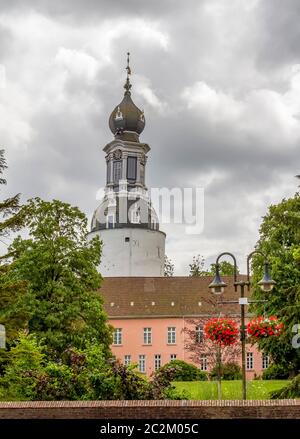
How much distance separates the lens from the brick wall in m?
12.9

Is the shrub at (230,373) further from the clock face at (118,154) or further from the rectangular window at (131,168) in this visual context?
the clock face at (118,154)

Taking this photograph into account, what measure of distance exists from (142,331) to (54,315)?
28067mm

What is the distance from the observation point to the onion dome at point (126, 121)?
80.6 m

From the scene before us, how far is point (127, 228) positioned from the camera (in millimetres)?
72500

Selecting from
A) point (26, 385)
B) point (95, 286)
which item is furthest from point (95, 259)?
point (26, 385)

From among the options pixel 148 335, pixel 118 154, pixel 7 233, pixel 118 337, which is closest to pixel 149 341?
pixel 148 335

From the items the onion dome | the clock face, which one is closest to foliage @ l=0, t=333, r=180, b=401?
the clock face

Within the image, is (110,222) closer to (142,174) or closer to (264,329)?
(142,174)

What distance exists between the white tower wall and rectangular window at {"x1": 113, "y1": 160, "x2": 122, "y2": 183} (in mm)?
8540

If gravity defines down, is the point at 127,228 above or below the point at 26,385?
above

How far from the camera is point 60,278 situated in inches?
1463

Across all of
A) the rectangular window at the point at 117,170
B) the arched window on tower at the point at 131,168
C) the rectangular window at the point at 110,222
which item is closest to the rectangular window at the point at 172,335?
the rectangular window at the point at 110,222

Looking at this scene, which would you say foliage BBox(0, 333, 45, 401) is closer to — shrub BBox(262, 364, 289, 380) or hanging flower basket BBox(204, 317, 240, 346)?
hanging flower basket BBox(204, 317, 240, 346)
